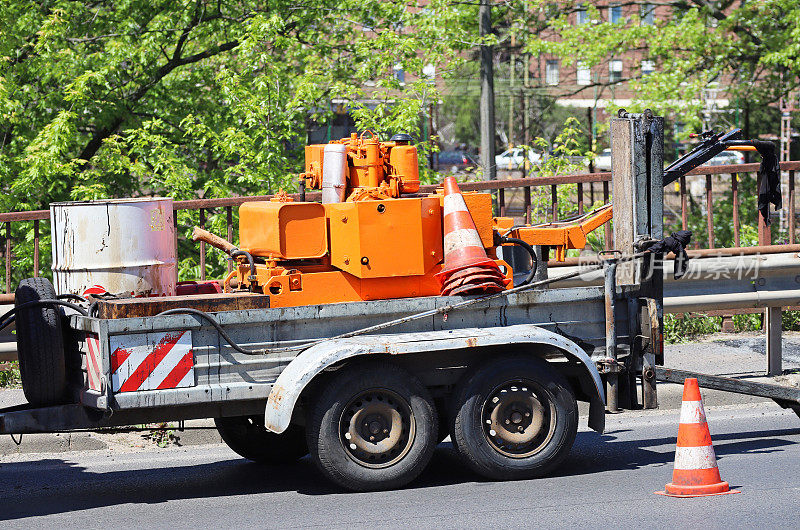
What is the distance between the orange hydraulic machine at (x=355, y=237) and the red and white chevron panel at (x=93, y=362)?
1131 millimetres

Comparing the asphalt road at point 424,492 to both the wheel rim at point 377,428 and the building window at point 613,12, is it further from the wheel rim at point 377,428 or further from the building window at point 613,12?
the building window at point 613,12

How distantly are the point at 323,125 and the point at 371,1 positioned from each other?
1.97 metres

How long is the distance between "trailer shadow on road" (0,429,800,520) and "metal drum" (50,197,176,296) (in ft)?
4.24

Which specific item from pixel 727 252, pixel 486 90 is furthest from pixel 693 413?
pixel 486 90

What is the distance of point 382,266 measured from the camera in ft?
22.7

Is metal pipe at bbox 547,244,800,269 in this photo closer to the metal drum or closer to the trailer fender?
the trailer fender

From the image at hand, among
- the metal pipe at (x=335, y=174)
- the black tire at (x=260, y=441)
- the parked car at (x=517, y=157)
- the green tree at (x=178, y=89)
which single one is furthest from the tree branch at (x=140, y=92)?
the metal pipe at (x=335, y=174)

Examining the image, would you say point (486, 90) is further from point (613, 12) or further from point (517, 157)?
point (613, 12)

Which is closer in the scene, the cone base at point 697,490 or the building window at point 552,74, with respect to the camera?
the cone base at point 697,490

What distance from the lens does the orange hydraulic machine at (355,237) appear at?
6.90 meters

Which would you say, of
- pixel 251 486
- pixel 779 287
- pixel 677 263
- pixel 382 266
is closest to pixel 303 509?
pixel 251 486

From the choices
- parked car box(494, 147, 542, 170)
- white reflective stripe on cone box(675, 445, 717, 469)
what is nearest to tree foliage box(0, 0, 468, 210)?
parked car box(494, 147, 542, 170)

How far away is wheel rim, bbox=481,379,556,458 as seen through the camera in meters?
6.80

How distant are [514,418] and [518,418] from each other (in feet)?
0.09
